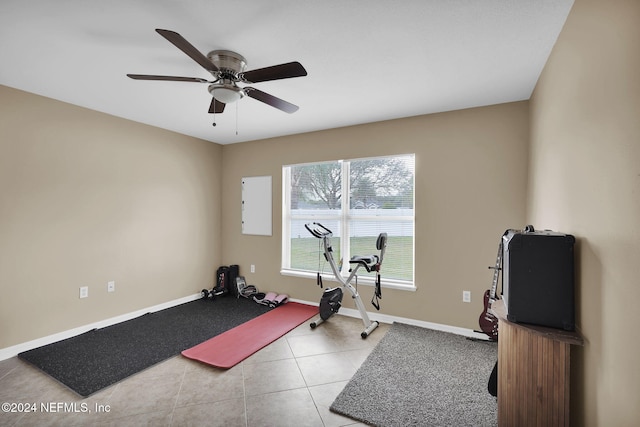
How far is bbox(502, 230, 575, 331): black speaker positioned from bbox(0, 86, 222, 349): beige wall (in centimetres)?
409

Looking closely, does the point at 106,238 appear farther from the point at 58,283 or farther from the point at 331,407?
the point at 331,407

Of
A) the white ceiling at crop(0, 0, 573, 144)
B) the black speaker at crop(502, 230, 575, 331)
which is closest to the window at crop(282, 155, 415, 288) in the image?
the white ceiling at crop(0, 0, 573, 144)

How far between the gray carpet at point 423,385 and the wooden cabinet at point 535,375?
44 cm

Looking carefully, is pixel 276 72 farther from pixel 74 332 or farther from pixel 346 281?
pixel 74 332

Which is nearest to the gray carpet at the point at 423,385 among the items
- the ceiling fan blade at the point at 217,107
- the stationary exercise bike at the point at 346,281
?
the stationary exercise bike at the point at 346,281

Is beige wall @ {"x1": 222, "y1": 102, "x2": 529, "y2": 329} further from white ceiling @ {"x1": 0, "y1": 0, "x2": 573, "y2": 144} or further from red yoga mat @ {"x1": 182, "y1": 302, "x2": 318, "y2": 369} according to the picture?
red yoga mat @ {"x1": 182, "y1": 302, "x2": 318, "y2": 369}

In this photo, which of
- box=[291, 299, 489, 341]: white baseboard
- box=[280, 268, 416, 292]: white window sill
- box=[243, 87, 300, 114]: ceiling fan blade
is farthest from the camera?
box=[280, 268, 416, 292]: white window sill

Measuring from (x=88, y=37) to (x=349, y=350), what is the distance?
3.29 meters

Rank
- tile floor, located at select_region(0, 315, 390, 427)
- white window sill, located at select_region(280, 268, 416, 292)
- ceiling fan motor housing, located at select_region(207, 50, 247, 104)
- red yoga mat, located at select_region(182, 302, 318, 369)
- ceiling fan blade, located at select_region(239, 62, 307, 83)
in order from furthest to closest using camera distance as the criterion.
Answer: white window sill, located at select_region(280, 268, 416, 292) → red yoga mat, located at select_region(182, 302, 318, 369) → ceiling fan motor housing, located at select_region(207, 50, 247, 104) → tile floor, located at select_region(0, 315, 390, 427) → ceiling fan blade, located at select_region(239, 62, 307, 83)

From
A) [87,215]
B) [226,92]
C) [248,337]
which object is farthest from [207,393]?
[87,215]

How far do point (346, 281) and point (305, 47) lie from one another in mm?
2480

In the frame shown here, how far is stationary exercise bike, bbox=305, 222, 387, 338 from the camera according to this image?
10.4 ft

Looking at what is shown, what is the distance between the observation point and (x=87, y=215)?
10.6ft

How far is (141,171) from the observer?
376cm
